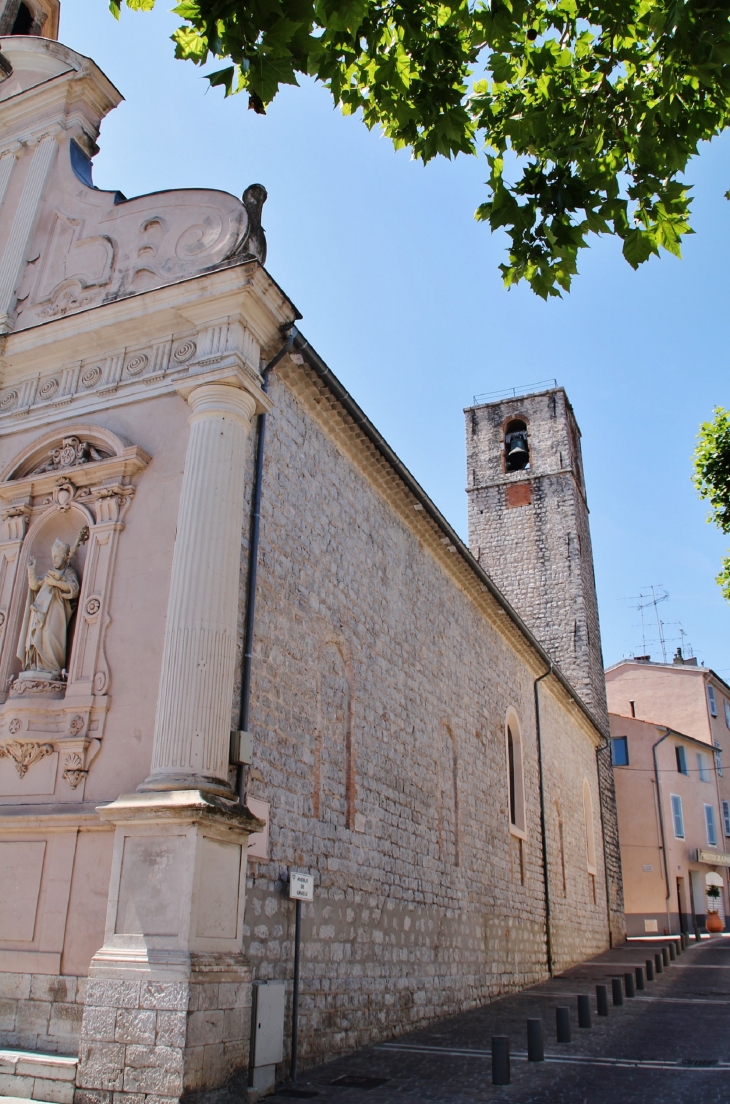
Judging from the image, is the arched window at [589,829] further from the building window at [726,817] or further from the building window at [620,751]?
the building window at [726,817]

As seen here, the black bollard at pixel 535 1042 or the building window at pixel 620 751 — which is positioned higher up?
the building window at pixel 620 751

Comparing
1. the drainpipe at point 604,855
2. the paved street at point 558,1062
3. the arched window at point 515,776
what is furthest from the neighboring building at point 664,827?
the paved street at point 558,1062

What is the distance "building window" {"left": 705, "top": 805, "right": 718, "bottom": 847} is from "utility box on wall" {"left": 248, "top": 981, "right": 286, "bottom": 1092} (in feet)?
Answer: 99.9

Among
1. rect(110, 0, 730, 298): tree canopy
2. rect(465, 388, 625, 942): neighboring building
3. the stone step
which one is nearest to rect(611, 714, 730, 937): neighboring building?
rect(465, 388, 625, 942): neighboring building

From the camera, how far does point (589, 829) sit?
23438 mm

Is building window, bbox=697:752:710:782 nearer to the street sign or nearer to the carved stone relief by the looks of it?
the street sign

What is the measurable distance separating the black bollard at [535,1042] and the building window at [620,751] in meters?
25.0

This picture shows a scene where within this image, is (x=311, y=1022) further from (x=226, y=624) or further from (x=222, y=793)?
(x=226, y=624)

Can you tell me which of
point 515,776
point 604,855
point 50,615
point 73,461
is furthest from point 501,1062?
point 604,855

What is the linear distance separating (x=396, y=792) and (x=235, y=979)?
4.47m

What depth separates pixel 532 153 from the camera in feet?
16.7

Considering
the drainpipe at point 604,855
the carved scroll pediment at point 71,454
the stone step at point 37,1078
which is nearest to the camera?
the stone step at point 37,1078

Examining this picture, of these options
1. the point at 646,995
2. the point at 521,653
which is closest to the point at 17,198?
the point at 521,653

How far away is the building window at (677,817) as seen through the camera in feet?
101
